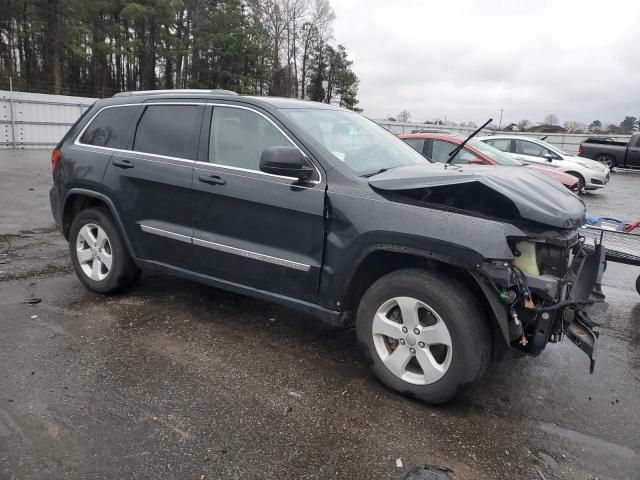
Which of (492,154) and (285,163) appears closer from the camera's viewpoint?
(285,163)

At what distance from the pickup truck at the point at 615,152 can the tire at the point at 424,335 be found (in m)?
21.3

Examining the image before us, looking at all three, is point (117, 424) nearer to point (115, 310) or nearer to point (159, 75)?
point (115, 310)

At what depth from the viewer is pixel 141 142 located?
14.5 ft

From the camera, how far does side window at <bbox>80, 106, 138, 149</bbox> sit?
4.54m

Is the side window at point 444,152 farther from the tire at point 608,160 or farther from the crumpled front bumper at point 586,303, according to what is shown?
the tire at point 608,160

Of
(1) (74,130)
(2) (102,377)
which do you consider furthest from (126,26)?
(2) (102,377)

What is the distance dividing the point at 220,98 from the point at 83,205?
1.92 meters

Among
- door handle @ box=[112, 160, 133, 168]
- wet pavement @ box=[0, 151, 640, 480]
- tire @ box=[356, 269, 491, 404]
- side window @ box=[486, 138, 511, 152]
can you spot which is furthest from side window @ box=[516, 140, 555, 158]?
tire @ box=[356, 269, 491, 404]

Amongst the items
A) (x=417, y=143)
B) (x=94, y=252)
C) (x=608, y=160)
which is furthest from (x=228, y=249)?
(x=608, y=160)

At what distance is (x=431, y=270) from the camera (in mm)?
3143

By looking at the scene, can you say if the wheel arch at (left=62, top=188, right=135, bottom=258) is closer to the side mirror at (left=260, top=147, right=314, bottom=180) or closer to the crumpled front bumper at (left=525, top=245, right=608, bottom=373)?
the side mirror at (left=260, top=147, right=314, bottom=180)

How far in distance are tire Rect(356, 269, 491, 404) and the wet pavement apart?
0.17 m

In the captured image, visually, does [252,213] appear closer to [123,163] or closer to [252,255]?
[252,255]

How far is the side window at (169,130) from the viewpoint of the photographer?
4117mm
